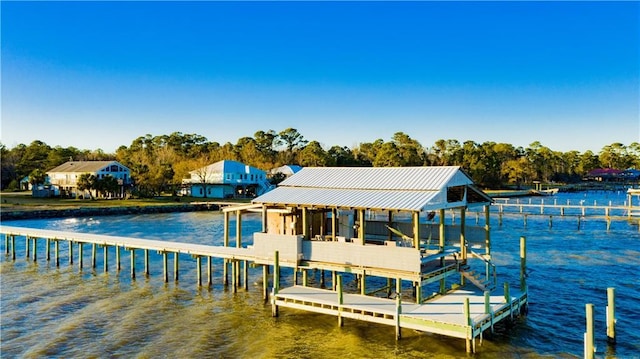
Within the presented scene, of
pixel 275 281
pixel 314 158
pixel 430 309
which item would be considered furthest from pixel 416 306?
pixel 314 158

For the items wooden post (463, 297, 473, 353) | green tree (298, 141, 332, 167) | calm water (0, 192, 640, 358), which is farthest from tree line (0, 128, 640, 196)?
wooden post (463, 297, 473, 353)

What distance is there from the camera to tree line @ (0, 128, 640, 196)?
99562mm

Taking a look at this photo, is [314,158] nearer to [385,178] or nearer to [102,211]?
[102,211]

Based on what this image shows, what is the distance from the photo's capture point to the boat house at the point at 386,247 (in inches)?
754

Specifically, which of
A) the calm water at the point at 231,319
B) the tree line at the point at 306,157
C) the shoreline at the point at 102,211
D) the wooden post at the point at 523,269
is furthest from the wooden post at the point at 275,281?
the tree line at the point at 306,157

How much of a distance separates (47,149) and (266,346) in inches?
4498

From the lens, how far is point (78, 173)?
8494 centimetres

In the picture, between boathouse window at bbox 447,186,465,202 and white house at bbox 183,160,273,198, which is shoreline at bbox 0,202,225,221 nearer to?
white house at bbox 183,160,273,198

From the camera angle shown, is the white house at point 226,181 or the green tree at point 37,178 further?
the white house at point 226,181

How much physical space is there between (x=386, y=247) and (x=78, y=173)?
7725 cm

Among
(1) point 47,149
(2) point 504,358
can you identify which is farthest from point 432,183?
(1) point 47,149

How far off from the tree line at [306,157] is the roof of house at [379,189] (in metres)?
65.6

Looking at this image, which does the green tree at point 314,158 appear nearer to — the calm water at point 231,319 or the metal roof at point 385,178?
the calm water at point 231,319

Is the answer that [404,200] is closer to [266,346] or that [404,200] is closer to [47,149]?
[266,346]
